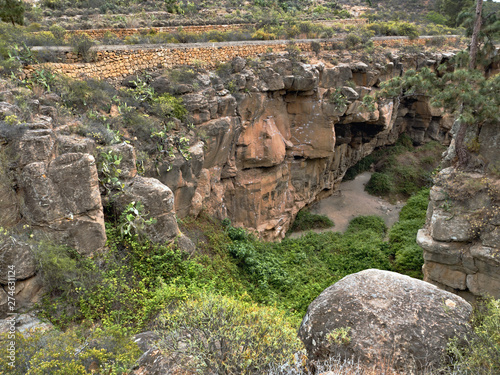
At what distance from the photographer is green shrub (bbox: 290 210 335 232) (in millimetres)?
23016

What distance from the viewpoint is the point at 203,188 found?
15953 millimetres

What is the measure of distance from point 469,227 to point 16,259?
14.2 metres

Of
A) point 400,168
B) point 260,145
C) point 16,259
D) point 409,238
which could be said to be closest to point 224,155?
point 260,145

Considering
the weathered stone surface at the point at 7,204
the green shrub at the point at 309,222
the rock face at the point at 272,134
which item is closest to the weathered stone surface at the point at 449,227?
the rock face at the point at 272,134

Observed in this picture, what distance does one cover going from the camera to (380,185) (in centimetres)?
2689

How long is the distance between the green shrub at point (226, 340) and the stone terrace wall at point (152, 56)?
10566 mm

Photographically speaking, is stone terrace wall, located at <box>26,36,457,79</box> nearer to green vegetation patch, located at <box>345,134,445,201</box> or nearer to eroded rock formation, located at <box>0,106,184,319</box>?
eroded rock formation, located at <box>0,106,184,319</box>

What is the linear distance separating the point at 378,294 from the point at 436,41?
99.5 ft

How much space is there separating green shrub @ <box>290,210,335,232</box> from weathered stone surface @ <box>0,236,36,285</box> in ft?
56.1

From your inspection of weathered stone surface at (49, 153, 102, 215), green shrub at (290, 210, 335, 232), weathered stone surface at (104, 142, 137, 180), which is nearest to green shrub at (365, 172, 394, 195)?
green shrub at (290, 210, 335, 232)

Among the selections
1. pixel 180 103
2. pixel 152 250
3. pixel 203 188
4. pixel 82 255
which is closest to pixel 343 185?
pixel 203 188

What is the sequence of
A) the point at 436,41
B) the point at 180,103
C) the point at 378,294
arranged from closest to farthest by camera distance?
the point at 378,294, the point at 180,103, the point at 436,41

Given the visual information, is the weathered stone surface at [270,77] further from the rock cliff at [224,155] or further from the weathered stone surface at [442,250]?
the weathered stone surface at [442,250]

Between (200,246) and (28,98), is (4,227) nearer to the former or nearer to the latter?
(28,98)
